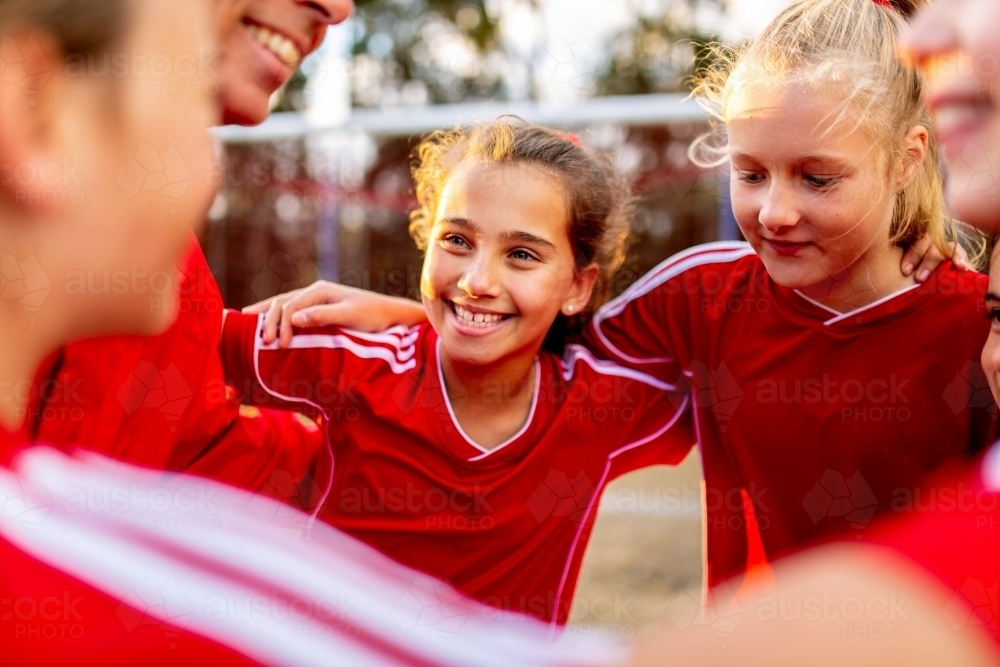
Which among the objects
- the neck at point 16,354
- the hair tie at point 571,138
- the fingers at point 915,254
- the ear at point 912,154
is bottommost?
the neck at point 16,354

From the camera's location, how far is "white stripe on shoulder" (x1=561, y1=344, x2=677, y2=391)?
1.65m

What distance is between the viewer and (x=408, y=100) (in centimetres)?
925

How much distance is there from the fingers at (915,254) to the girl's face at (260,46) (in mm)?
962

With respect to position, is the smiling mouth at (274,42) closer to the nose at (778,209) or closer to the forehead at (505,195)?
the forehead at (505,195)

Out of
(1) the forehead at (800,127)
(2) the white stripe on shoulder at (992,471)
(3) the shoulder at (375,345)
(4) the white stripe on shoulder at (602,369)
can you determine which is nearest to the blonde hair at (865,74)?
(1) the forehead at (800,127)

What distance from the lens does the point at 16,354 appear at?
55 cm

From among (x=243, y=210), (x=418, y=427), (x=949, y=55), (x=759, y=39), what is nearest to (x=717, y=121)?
(x=759, y=39)

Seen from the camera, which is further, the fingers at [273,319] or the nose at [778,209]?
the fingers at [273,319]

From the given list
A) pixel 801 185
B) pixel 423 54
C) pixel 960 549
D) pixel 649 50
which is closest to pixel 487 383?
pixel 801 185

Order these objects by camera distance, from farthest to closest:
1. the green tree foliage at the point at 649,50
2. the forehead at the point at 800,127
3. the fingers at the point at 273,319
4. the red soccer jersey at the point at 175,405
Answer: the green tree foliage at the point at 649,50 < the fingers at the point at 273,319 < the forehead at the point at 800,127 < the red soccer jersey at the point at 175,405

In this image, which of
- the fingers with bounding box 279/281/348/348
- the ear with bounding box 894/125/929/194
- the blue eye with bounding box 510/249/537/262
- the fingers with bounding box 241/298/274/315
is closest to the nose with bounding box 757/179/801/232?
the ear with bounding box 894/125/929/194

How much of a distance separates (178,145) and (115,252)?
8 cm

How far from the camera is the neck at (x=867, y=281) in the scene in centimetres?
143

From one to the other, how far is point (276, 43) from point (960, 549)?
100 cm
